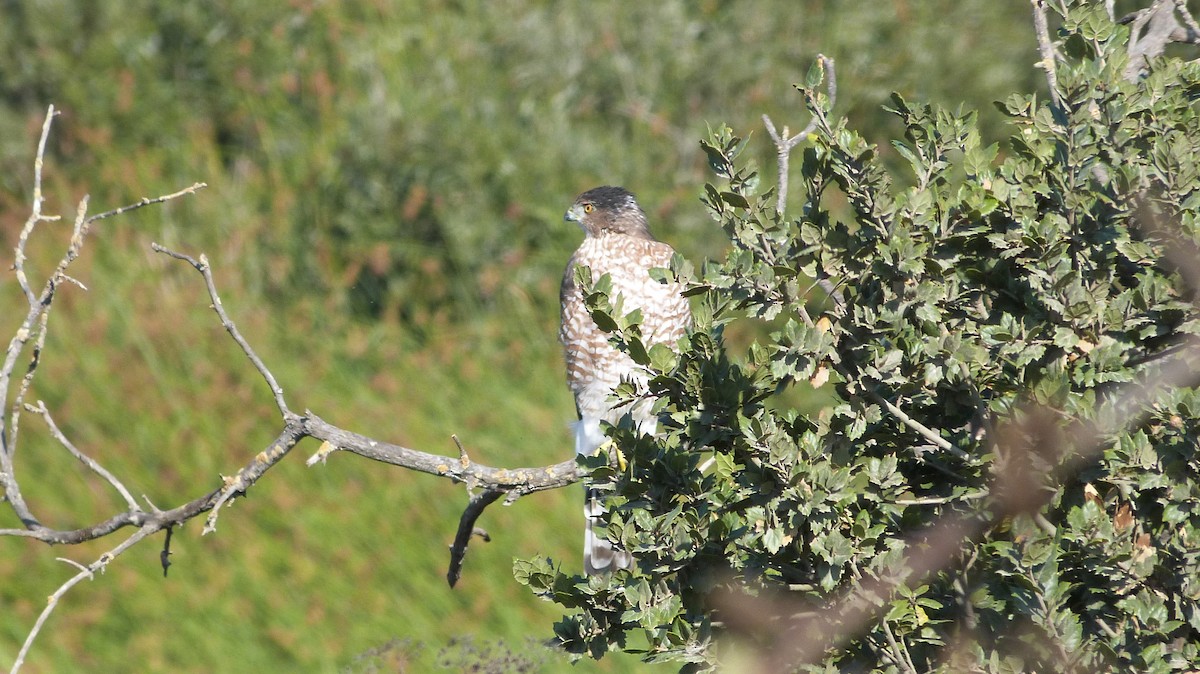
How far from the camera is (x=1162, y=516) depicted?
2006mm

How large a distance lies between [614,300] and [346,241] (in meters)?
3.60

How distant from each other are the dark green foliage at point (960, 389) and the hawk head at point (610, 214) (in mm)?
2526

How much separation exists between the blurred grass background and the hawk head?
1659 millimetres

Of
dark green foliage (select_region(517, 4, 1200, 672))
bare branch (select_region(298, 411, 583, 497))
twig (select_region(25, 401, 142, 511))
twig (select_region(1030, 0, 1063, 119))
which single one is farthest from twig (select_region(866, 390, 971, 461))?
twig (select_region(25, 401, 142, 511))

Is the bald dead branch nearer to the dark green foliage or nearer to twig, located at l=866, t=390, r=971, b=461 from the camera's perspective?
the dark green foliage

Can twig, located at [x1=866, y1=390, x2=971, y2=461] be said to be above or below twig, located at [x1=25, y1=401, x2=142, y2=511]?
below

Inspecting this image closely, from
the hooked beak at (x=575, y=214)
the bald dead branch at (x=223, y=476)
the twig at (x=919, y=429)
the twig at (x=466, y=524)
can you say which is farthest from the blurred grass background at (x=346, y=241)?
the twig at (x=919, y=429)

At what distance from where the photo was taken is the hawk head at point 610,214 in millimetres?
4770

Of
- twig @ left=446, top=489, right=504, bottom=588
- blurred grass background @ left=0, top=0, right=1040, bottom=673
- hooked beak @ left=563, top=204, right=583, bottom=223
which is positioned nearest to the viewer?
twig @ left=446, top=489, right=504, bottom=588

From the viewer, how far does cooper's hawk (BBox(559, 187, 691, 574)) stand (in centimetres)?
453

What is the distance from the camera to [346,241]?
25.8ft

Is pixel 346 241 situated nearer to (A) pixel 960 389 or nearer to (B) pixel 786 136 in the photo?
(B) pixel 786 136

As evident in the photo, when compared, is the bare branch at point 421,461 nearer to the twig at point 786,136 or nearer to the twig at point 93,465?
the twig at point 93,465

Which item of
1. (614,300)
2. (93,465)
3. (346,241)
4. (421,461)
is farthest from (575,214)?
(346,241)
